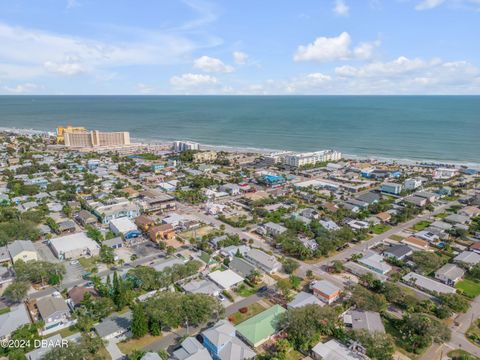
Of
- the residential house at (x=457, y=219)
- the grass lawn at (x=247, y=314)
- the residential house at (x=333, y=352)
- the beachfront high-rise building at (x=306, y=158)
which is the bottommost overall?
the grass lawn at (x=247, y=314)

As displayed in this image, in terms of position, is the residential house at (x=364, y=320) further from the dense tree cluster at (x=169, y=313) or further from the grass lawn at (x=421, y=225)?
the grass lawn at (x=421, y=225)

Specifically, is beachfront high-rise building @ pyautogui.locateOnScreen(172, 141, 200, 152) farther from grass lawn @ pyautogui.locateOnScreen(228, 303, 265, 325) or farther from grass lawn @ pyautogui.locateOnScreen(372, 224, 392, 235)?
grass lawn @ pyautogui.locateOnScreen(228, 303, 265, 325)

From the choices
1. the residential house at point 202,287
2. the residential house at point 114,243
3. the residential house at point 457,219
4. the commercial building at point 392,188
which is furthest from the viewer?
the commercial building at point 392,188

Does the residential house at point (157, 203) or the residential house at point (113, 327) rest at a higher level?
the residential house at point (157, 203)

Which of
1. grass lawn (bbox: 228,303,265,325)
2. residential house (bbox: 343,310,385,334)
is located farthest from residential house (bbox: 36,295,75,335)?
residential house (bbox: 343,310,385,334)

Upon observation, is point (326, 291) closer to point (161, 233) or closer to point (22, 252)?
point (161, 233)

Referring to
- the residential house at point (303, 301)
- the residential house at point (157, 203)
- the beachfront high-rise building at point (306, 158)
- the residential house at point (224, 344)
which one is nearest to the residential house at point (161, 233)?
the residential house at point (157, 203)

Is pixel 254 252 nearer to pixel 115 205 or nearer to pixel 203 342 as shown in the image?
pixel 203 342
